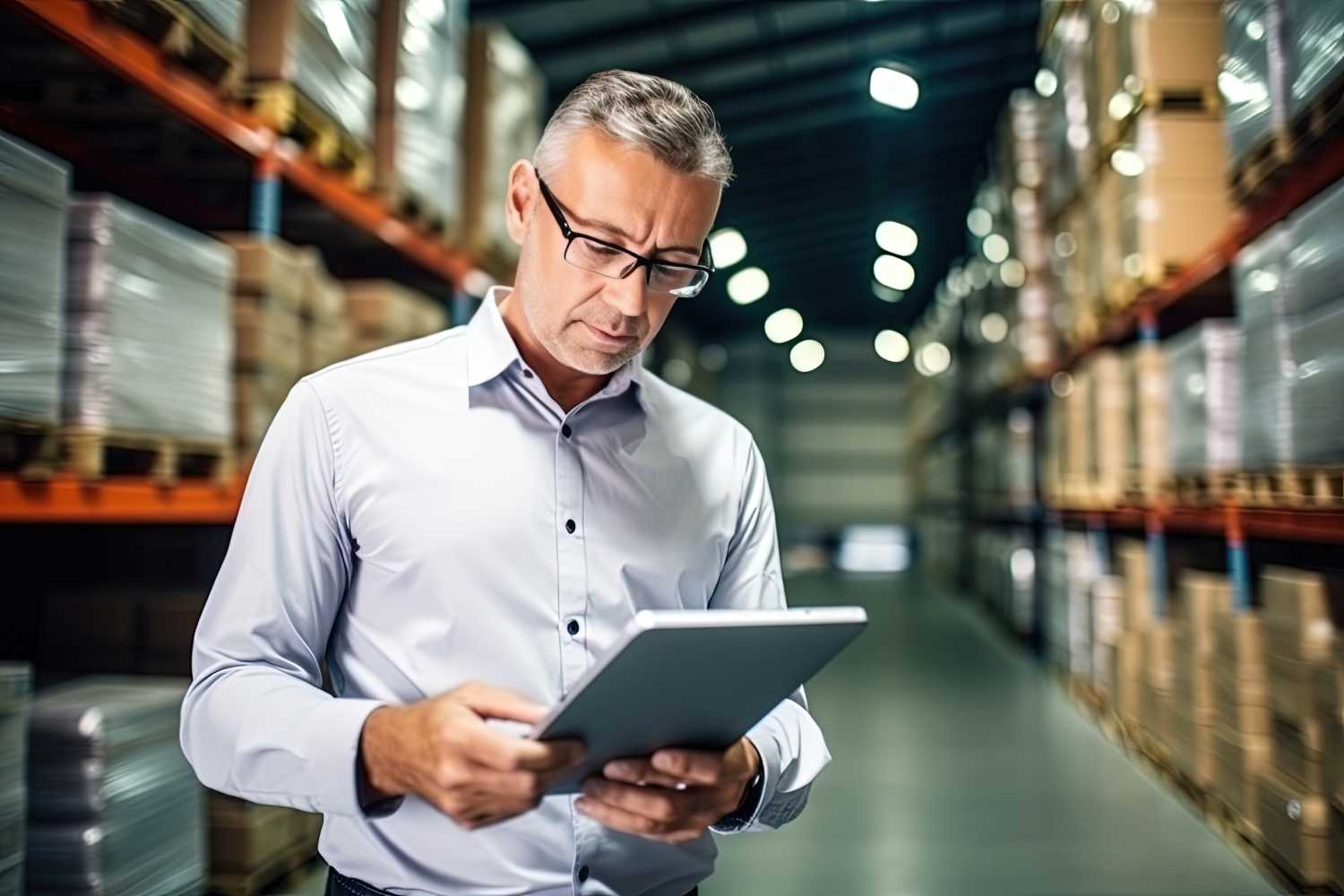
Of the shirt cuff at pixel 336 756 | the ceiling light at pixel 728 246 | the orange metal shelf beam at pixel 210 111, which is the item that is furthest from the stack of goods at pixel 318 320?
the ceiling light at pixel 728 246

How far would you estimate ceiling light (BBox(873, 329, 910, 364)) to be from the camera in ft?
86.7

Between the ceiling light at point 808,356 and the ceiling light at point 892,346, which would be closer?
the ceiling light at point 808,356

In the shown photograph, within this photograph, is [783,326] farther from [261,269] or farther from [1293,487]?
[261,269]

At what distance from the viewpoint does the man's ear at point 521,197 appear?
5.77 feet

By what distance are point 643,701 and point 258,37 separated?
3443 millimetres

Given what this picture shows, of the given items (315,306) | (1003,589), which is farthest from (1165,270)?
(1003,589)

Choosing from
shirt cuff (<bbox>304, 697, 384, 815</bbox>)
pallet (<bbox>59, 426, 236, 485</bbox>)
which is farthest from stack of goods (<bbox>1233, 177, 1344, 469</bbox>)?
pallet (<bbox>59, 426, 236, 485</bbox>)

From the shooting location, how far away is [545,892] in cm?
161

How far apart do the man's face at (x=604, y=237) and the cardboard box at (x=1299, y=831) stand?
10.1 feet

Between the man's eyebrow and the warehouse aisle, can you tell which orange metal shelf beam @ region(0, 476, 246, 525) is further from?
the warehouse aisle

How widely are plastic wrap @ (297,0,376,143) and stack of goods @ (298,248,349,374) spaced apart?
0.61 metres

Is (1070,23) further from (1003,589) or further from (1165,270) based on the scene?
(1003,589)

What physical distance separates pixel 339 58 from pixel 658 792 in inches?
146

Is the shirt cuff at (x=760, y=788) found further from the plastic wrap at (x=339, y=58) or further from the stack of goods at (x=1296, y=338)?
the plastic wrap at (x=339, y=58)
